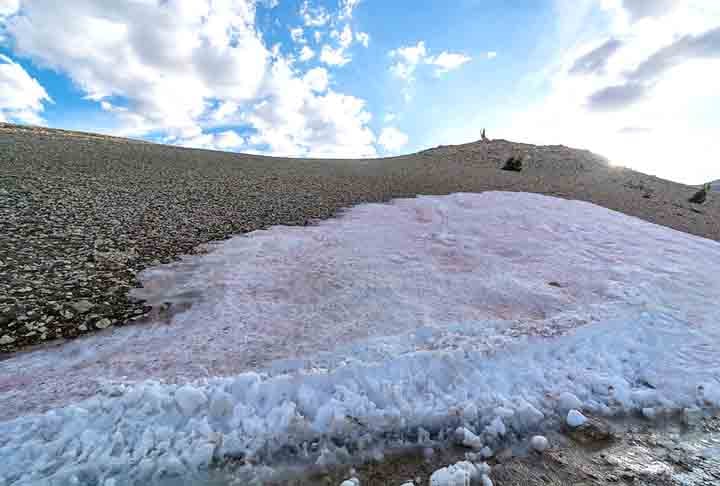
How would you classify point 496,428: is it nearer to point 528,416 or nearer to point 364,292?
point 528,416

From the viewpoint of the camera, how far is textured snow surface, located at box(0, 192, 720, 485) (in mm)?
2590

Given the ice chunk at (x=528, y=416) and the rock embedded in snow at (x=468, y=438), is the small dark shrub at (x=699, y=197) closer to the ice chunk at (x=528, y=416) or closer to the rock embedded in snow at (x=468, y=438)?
the ice chunk at (x=528, y=416)

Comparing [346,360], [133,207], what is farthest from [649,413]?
[133,207]

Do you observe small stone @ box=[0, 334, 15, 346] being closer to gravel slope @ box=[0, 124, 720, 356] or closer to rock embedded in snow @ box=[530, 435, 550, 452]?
gravel slope @ box=[0, 124, 720, 356]

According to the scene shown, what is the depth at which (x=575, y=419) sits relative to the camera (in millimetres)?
3016

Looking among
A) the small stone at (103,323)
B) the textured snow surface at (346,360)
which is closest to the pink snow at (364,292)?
the textured snow surface at (346,360)

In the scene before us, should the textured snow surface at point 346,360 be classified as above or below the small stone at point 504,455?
above

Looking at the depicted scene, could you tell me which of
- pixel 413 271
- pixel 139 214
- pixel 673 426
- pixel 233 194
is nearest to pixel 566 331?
pixel 673 426

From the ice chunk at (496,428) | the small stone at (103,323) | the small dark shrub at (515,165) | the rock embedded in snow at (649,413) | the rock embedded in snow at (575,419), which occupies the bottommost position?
the rock embedded in snow at (649,413)

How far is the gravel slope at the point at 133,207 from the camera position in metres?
4.46

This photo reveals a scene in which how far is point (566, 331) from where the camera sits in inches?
173

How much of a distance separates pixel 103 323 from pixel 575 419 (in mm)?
5271

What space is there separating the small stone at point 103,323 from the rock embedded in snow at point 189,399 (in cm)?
192

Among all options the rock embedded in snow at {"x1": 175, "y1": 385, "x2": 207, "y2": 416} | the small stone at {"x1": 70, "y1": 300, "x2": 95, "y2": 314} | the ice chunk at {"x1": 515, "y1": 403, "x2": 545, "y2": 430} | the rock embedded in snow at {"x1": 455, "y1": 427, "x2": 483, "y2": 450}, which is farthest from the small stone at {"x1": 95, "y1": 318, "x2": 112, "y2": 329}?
the ice chunk at {"x1": 515, "y1": 403, "x2": 545, "y2": 430}
